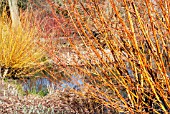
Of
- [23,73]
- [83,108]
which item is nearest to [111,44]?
[83,108]

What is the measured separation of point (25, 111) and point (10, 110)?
287 millimetres

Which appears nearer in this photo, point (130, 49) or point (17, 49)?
point (130, 49)

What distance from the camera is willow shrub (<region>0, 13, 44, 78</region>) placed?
755 centimetres

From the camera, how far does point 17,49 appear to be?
772 centimetres

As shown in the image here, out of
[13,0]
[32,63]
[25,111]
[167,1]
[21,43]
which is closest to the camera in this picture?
[167,1]

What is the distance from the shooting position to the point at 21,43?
7605mm

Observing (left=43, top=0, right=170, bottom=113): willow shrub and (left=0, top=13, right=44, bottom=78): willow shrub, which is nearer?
(left=43, top=0, right=170, bottom=113): willow shrub

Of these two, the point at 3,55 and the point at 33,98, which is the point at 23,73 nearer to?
the point at 3,55

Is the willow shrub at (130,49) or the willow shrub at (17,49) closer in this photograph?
the willow shrub at (130,49)

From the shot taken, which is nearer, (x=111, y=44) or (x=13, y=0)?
(x=111, y=44)

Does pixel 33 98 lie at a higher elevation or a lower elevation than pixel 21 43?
lower

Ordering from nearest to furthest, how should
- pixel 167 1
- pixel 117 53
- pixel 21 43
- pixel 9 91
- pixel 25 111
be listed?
1. pixel 167 1
2. pixel 117 53
3. pixel 25 111
4. pixel 9 91
5. pixel 21 43

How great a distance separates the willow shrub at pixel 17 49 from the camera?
755 centimetres

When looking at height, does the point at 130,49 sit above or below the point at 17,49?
above
